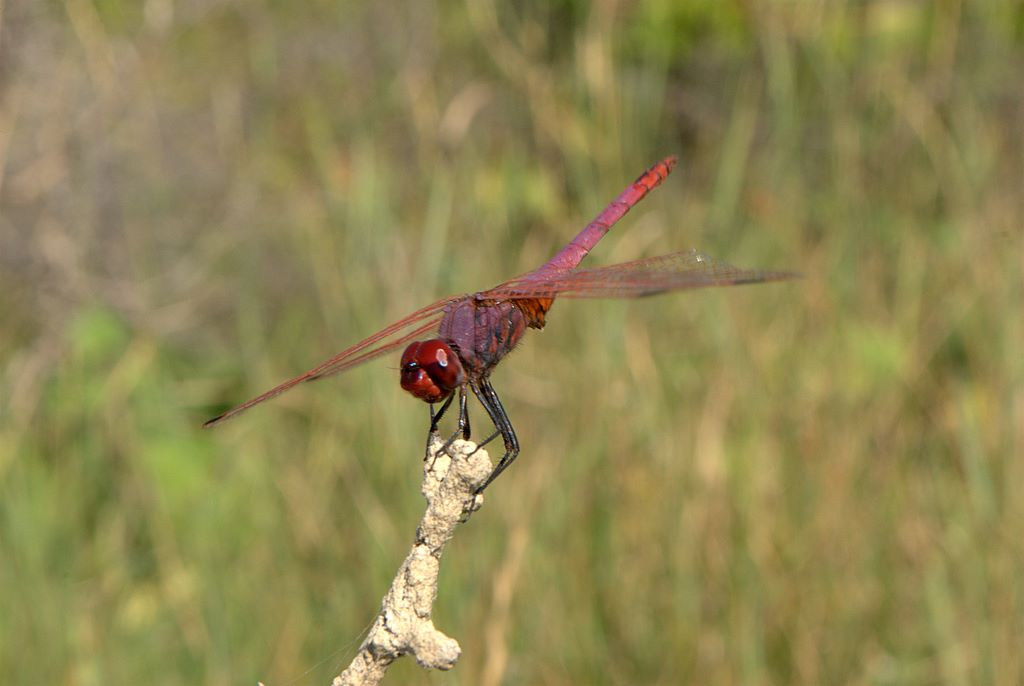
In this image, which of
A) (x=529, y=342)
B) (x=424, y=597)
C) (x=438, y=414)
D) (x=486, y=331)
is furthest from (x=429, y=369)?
(x=529, y=342)

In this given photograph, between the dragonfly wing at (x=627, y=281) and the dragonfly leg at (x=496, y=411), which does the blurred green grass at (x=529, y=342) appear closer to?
the dragonfly leg at (x=496, y=411)

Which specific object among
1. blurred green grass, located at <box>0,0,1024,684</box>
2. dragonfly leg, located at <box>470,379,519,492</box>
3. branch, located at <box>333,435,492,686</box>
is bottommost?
branch, located at <box>333,435,492,686</box>

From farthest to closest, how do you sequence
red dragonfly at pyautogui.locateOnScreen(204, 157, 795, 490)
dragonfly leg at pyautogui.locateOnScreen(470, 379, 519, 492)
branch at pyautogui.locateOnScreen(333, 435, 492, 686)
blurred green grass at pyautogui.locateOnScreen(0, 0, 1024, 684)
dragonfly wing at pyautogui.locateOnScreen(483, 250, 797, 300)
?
blurred green grass at pyautogui.locateOnScreen(0, 0, 1024, 684) → dragonfly leg at pyautogui.locateOnScreen(470, 379, 519, 492) → red dragonfly at pyautogui.locateOnScreen(204, 157, 795, 490) → dragonfly wing at pyautogui.locateOnScreen(483, 250, 797, 300) → branch at pyautogui.locateOnScreen(333, 435, 492, 686)

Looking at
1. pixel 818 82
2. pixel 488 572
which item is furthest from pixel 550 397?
pixel 818 82

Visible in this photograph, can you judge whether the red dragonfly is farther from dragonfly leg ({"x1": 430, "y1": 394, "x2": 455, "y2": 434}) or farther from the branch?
the branch

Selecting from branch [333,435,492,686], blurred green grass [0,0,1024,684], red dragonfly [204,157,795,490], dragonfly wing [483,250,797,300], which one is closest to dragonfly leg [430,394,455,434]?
red dragonfly [204,157,795,490]
